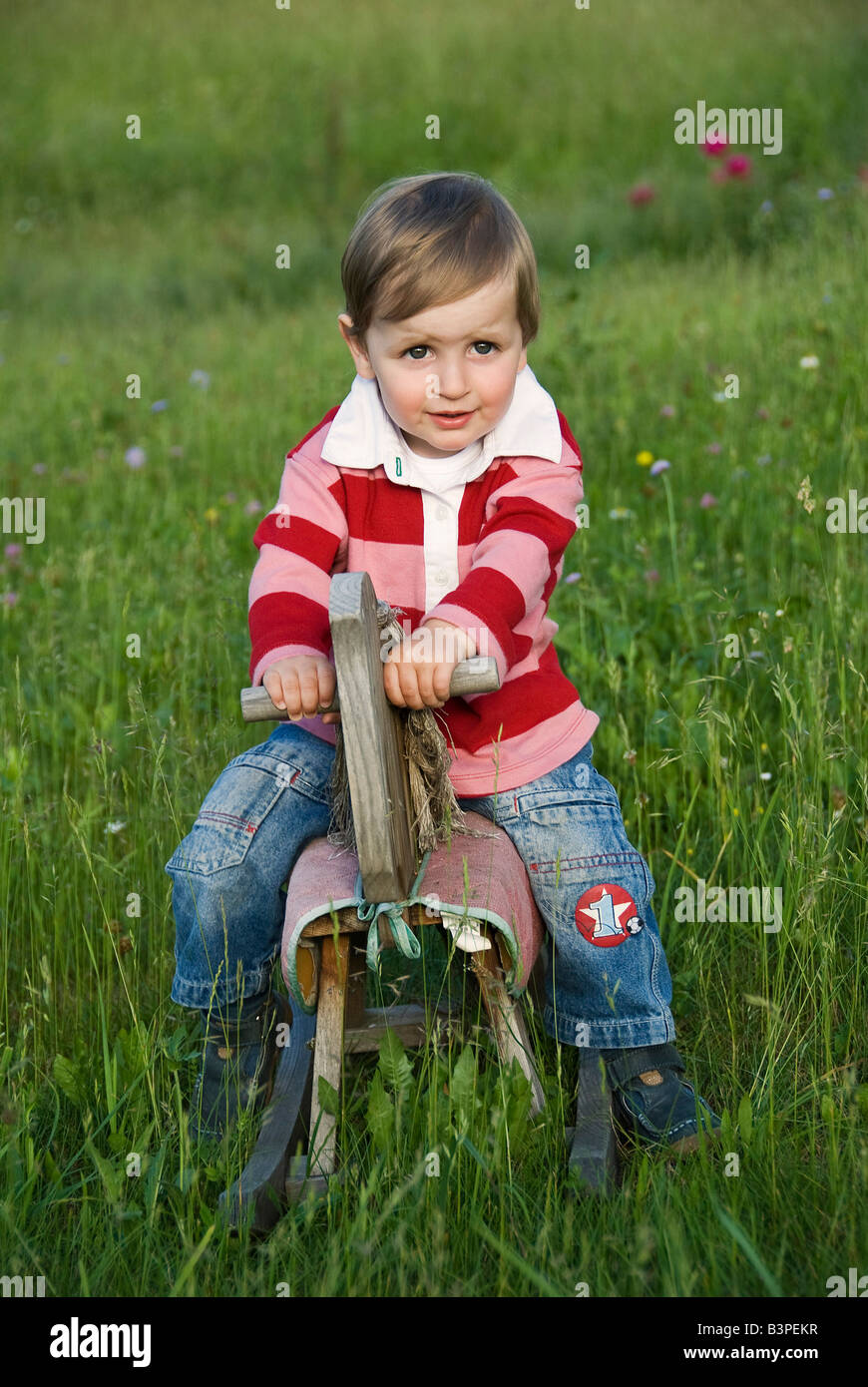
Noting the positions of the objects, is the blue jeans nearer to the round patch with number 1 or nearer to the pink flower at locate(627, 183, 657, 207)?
the round patch with number 1

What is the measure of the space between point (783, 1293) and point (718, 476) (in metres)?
3.06

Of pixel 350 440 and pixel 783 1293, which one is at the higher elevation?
pixel 350 440

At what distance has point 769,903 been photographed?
2.66 metres

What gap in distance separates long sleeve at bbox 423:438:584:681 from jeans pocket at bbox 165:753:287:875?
0.44 m

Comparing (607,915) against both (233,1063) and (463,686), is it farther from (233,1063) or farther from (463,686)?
(233,1063)

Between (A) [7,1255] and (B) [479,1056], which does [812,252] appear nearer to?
(B) [479,1056]

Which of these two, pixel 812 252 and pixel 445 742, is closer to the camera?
pixel 445 742

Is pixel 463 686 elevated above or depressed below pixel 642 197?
below

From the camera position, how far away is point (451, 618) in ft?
7.01

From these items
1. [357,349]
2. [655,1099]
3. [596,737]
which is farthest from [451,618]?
[596,737]

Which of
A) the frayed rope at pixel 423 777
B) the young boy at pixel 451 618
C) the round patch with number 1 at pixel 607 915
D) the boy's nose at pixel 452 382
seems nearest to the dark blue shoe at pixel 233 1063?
the young boy at pixel 451 618

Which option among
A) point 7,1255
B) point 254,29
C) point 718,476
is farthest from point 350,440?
point 254,29

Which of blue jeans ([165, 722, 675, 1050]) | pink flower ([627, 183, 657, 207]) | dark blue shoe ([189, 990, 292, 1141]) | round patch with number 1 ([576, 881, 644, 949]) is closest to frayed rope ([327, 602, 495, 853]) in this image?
blue jeans ([165, 722, 675, 1050])

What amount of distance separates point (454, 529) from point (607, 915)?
2.43 ft
